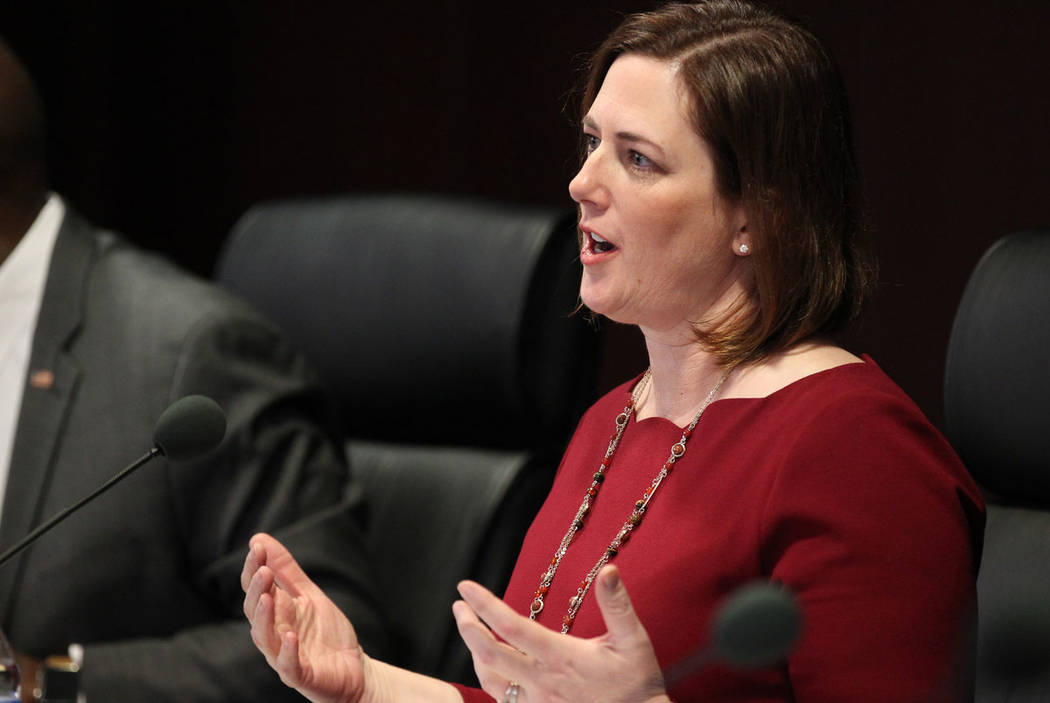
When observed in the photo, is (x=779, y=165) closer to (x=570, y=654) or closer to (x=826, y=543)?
(x=826, y=543)

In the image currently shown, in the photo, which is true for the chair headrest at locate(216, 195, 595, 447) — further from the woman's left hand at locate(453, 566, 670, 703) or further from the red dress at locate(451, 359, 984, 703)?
the woman's left hand at locate(453, 566, 670, 703)

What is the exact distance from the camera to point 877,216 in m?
1.97

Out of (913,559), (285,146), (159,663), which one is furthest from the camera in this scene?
(285,146)

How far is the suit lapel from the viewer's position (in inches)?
71.6

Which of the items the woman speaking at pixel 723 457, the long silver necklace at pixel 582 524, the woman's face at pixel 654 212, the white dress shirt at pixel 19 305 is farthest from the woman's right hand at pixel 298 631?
the white dress shirt at pixel 19 305

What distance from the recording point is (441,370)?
1.89 metres

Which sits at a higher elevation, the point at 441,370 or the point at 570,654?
the point at 570,654

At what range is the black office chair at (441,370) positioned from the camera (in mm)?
1832

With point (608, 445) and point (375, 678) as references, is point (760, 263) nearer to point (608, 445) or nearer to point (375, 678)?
point (608, 445)

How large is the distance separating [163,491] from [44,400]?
20cm

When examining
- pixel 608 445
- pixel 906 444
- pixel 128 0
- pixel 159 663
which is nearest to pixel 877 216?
pixel 608 445

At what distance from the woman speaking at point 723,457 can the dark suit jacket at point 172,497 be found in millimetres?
492

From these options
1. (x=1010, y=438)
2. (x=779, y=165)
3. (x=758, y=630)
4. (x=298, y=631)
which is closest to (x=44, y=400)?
(x=298, y=631)

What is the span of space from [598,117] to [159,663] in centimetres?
88
